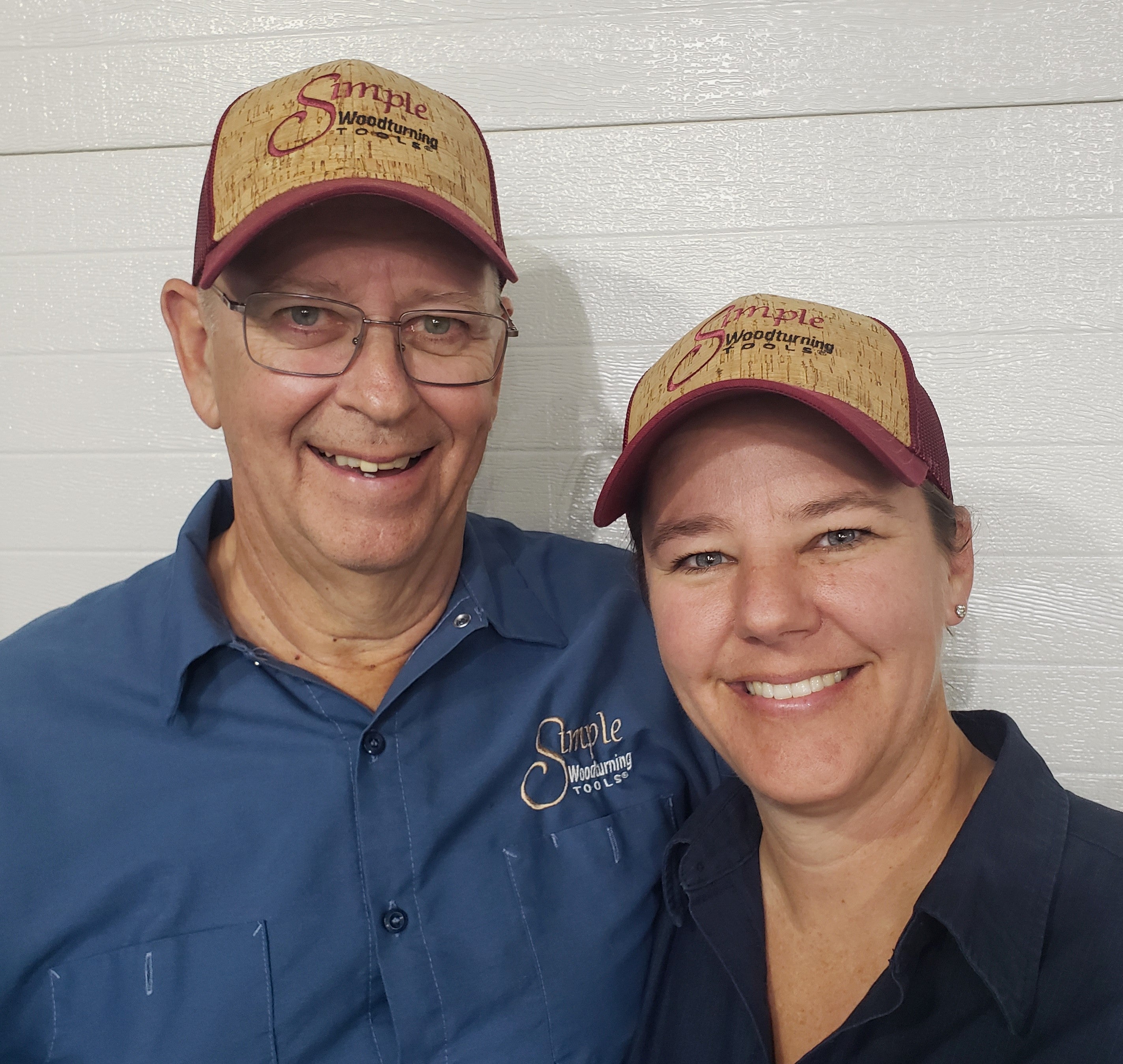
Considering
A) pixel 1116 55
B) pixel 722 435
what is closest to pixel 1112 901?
pixel 722 435

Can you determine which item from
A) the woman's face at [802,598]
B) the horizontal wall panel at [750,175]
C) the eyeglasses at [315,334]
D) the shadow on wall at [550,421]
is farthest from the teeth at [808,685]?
the horizontal wall panel at [750,175]

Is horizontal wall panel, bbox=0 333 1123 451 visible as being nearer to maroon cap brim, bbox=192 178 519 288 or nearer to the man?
the man

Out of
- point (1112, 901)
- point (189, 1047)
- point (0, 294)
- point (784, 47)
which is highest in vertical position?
point (784, 47)

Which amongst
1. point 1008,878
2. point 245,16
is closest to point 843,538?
point 1008,878

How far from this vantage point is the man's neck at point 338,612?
165 centimetres

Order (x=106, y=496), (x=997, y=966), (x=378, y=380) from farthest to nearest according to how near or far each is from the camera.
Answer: (x=106, y=496), (x=378, y=380), (x=997, y=966)

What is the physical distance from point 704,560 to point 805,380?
11.3 inches

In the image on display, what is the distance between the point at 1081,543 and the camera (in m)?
2.26

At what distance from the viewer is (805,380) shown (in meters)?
1.24

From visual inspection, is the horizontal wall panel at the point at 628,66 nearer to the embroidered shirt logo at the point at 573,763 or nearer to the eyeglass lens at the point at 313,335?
the eyeglass lens at the point at 313,335

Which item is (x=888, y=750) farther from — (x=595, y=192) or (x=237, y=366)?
(x=595, y=192)

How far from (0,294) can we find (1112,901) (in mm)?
2620

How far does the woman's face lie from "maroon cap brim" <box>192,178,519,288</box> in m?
0.48

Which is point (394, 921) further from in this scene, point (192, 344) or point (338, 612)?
point (192, 344)
